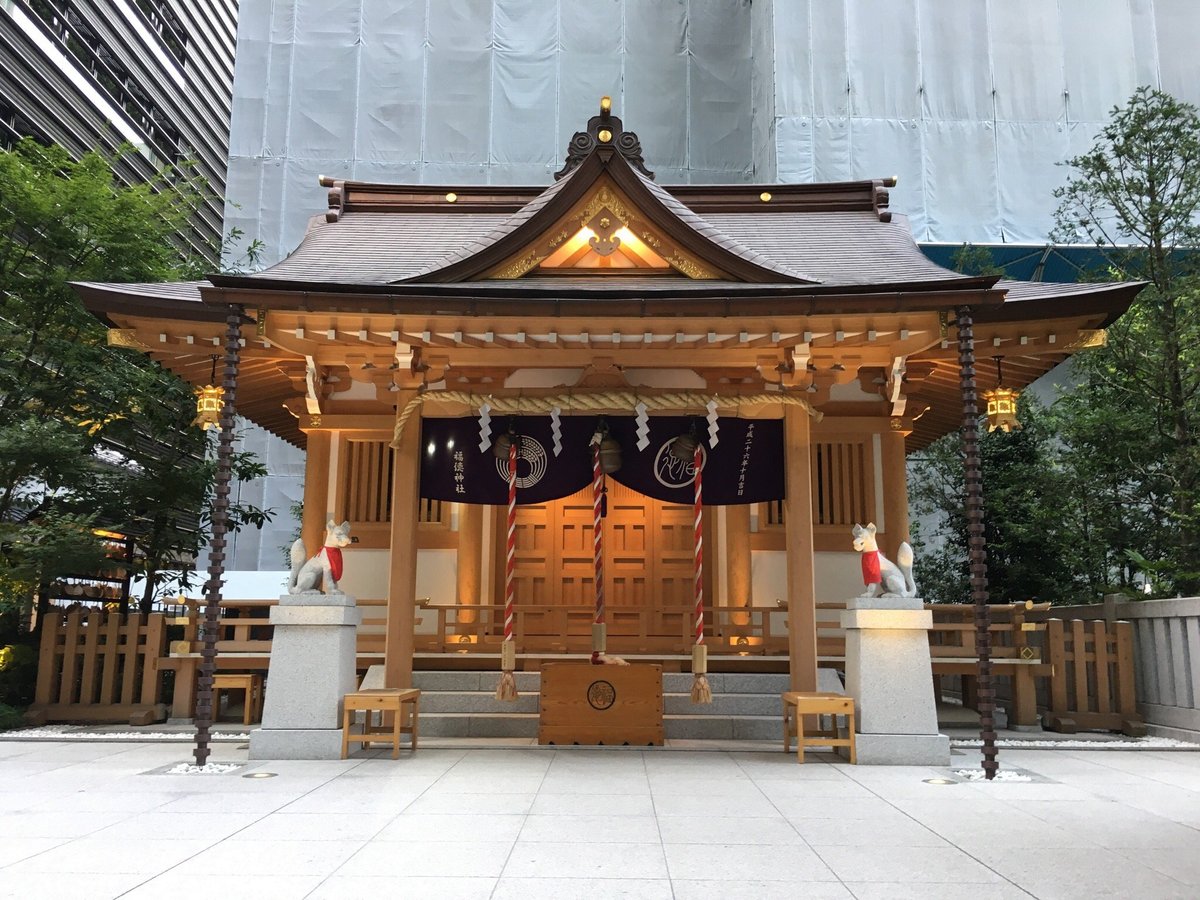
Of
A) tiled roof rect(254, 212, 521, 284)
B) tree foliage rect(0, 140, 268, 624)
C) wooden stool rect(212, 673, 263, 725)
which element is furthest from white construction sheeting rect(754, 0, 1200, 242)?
wooden stool rect(212, 673, 263, 725)

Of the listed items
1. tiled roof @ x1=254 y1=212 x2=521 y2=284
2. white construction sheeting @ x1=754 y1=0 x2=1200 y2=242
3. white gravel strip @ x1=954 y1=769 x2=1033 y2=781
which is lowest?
white gravel strip @ x1=954 y1=769 x2=1033 y2=781

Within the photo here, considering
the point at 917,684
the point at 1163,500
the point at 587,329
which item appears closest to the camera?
the point at 917,684

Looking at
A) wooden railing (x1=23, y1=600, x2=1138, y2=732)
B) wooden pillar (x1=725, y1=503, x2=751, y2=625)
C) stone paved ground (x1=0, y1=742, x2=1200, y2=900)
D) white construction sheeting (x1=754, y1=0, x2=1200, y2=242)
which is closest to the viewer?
stone paved ground (x1=0, y1=742, x2=1200, y2=900)

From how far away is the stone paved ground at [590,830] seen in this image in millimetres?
4234

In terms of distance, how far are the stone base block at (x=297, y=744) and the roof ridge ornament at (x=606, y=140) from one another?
631 centimetres

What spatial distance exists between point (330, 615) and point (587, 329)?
12.0 ft

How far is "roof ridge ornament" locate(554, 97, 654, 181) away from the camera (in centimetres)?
903

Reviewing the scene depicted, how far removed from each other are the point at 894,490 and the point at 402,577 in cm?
633

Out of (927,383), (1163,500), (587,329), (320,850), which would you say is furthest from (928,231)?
(320,850)

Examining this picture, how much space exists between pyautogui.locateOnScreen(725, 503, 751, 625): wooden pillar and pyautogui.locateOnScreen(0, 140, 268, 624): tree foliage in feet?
24.2

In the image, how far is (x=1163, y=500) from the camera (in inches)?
511

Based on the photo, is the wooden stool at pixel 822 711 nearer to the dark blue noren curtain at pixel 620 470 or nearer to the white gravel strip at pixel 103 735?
the dark blue noren curtain at pixel 620 470

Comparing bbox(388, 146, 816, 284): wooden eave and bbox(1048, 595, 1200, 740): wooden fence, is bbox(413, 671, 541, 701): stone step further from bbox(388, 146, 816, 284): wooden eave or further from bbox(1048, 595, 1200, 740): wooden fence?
bbox(1048, 595, 1200, 740): wooden fence

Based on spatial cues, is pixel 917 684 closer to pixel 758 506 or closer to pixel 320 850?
pixel 758 506
